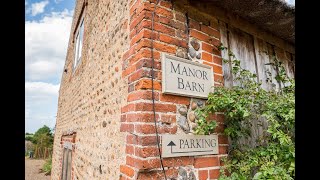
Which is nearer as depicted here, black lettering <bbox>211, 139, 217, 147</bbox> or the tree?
black lettering <bbox>211, 139, 217, 147</bbox>

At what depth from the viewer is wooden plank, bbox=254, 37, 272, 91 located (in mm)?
3358

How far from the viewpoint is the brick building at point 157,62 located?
213 cm

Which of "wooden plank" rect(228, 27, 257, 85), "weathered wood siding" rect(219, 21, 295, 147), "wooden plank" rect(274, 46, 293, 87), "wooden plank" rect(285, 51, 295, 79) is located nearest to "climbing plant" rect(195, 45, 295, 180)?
"weathered wood siding" rect(219, 21, 295, 147)

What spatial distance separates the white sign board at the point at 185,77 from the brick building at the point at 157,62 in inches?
2.1

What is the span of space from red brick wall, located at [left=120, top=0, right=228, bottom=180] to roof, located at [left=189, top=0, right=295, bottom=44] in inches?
18.5

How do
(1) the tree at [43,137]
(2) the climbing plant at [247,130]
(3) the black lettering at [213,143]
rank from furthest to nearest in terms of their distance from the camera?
1. (1) the tree at [43,137]
2. (3) the black lettering at [213,143]
3. (2) the climbing plant at [247,130]

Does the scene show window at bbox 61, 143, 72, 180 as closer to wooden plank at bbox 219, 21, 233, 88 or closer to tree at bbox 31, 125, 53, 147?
wooden plank at bbox 219, 21, 233, 88

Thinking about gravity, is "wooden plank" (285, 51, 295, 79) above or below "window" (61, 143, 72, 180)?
above

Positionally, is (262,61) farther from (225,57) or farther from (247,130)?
(247,130)

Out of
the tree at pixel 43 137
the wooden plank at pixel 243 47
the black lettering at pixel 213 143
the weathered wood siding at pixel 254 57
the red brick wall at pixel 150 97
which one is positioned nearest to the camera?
the red brick wall at pixel 150 97

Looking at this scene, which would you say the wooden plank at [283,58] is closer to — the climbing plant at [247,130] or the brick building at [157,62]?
the brick building at [157,62]

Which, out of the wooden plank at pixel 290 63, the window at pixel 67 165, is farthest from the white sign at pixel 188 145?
the window at pixel 67 165
